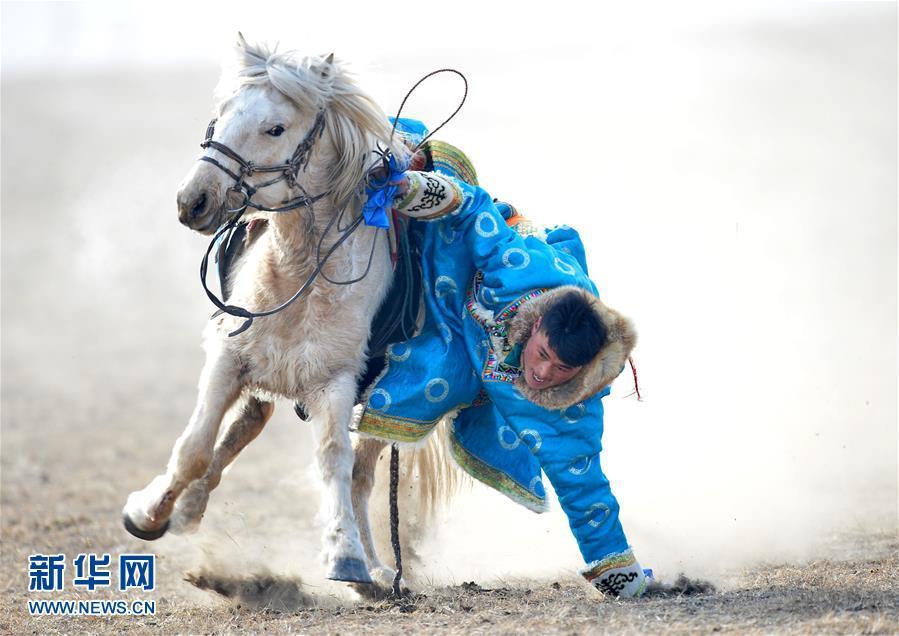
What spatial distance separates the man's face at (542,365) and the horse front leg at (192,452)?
0.98 m

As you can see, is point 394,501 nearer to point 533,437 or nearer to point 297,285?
point 533,437

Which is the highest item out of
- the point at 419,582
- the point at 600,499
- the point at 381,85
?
the point at 381,85

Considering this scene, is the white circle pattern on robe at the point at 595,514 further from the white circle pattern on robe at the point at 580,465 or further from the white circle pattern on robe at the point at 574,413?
the white circle pattern on robe at the point at 574,413

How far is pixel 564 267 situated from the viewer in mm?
4219

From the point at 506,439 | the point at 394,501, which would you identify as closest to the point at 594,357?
the point at 506,439

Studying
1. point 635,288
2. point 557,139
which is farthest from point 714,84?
point 635,288

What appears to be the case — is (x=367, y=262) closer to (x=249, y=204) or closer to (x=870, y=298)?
(x=249, y=204)

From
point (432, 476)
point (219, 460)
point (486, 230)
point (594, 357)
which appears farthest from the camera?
point (432, 476)

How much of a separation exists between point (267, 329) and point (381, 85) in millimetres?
928

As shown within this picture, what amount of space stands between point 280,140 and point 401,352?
0.84 m

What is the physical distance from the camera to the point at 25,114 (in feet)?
87.9

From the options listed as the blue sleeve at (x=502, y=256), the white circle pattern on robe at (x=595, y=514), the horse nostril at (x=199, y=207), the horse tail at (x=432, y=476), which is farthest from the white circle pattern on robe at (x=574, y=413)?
the horse nostril at (x=199, y=207)

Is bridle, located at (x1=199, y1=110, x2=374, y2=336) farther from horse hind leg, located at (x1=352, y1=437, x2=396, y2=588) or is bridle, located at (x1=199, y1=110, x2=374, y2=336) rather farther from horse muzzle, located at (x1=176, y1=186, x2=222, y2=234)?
horse hind leg, located at (x1=352, y1=437, x2=396, y2=588)

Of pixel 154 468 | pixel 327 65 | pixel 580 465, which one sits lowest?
pixel 154 468
